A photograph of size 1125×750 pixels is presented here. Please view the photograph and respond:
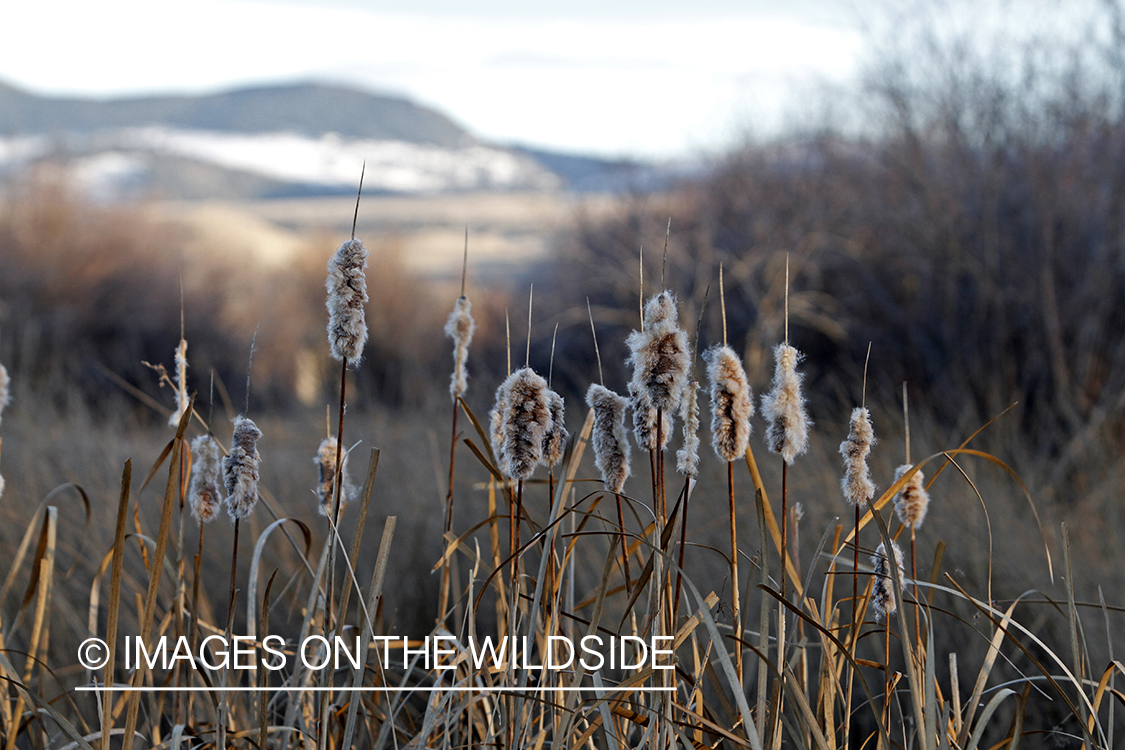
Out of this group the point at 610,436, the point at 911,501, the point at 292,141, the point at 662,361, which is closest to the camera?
the point at 662,361

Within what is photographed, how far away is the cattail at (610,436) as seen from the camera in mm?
893

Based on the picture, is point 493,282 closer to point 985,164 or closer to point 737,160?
point 737,160

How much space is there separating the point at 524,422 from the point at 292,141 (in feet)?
334

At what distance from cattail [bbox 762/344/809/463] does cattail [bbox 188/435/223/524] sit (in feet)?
2.13

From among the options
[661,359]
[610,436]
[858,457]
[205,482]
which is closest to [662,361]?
[661,359]

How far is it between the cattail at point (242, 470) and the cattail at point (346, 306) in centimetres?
15

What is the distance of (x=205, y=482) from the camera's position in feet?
3.37

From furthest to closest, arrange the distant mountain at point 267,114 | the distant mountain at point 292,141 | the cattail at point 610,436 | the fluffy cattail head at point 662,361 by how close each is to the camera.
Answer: the distant mountain at point 267,114 → the distant mountain at point 292,141 → the cattail at point 610,436 → the fluffy cattail head at point 662,361

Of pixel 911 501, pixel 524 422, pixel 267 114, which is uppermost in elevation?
pixel 267 114

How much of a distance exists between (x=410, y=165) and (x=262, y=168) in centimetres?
1509

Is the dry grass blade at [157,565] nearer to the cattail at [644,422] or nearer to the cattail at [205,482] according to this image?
the cattail at [205,482]

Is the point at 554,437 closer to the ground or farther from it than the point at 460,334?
closer to the ground

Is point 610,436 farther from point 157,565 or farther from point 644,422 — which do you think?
point 157,565

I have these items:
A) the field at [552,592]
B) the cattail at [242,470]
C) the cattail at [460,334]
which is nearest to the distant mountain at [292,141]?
the field at [552,592]
